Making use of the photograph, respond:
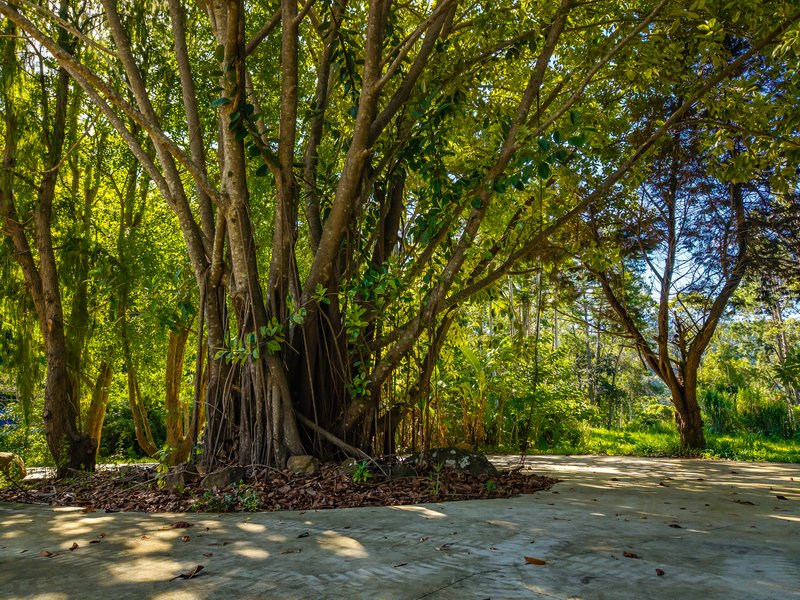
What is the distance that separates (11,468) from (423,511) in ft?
16.2

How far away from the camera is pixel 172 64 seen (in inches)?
300

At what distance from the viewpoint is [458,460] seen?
15.6 feet

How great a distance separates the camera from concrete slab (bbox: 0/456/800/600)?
74.8 inches

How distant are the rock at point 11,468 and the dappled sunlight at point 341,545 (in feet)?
15.0

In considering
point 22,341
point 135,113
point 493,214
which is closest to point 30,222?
point 22,341

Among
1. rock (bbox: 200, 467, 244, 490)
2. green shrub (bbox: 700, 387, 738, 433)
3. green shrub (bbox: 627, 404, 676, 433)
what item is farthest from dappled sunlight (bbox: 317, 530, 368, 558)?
green shrub (bbox: 627, 404, 676, 433)

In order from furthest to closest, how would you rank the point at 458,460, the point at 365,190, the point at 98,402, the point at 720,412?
the point at 720,412, the point at 98,402, the point at 365,190, the point at 458,460

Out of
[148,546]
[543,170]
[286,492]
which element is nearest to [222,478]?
[286,492]

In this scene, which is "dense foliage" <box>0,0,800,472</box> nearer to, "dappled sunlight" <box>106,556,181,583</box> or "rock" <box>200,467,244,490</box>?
"rock" <box>200,467,244,490</box>

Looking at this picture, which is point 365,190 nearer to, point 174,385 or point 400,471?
point 400,471

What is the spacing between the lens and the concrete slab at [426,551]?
1900 mm

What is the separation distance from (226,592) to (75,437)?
16.5 ft

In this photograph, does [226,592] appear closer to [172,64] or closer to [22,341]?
[22,341]

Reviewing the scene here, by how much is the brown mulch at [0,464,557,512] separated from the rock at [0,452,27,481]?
119 cm
